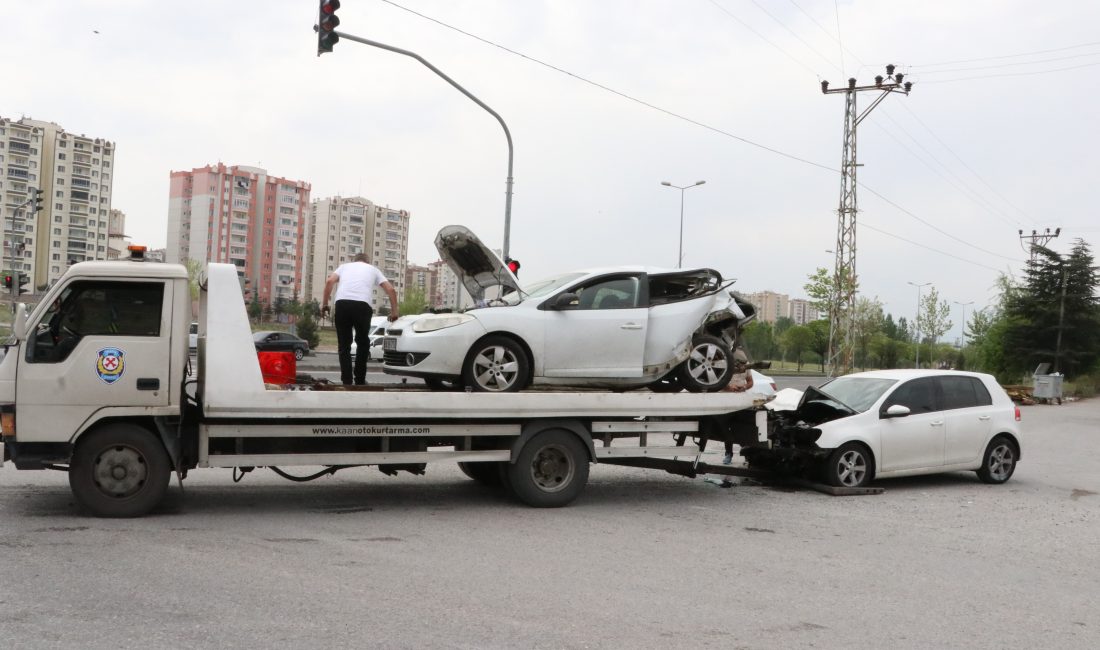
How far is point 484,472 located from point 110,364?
4174 millimetres

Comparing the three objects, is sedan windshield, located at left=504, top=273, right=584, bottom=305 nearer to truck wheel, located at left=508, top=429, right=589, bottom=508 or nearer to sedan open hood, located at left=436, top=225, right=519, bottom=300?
sedan open hood, located at left=436, top=225, right=519, bottom=300

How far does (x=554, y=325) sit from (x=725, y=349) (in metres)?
2.04

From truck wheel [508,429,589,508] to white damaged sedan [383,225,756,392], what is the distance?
601mm

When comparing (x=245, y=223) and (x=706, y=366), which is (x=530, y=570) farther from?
(x=245, y=223)

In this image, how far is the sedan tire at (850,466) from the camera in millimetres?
10656

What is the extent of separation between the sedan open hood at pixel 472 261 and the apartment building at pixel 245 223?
85783mm

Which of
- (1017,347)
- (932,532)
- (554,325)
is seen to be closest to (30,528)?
(554,325)

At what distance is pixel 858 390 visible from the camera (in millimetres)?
11617

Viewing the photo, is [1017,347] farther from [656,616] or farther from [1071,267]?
[656,616]

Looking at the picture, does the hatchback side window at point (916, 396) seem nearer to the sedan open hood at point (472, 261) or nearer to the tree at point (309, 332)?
the sedan open hood at point (472, 261)

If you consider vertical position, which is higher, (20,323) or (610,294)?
(610,294)

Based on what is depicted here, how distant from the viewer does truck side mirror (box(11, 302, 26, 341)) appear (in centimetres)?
703

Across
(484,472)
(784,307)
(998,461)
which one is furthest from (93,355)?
(784,307)

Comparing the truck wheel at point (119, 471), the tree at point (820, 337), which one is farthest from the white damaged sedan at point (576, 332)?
the tree at point (820, 337)
